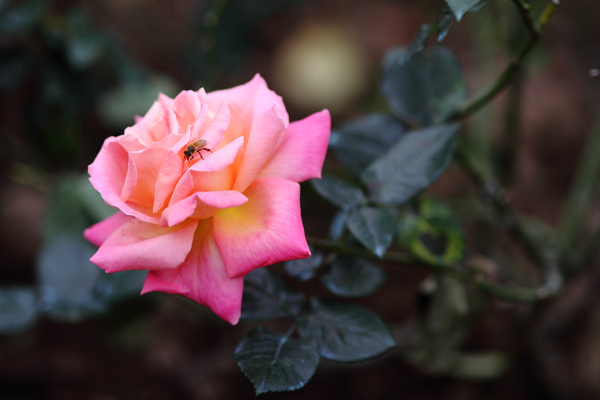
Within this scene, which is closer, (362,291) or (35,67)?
(362,291)

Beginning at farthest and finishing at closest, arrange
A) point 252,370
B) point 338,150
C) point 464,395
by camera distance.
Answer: point 464,395
point 338,150
point 252,370

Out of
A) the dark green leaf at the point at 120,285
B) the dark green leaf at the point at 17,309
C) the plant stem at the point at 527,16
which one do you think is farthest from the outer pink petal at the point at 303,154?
the dark green leaf at the point at 17,309

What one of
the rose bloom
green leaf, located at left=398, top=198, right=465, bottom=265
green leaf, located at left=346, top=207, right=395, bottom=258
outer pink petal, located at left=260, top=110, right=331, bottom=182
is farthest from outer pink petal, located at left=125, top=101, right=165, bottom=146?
green leaf, located at left=398, top=198, right=465, bottom=265

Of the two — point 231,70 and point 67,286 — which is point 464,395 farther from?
point 231,70

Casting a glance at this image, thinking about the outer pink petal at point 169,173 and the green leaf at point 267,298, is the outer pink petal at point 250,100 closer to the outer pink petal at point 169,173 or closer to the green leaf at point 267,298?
the outer pink petal at point 169,173

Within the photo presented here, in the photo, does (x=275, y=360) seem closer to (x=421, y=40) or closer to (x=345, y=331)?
(x=345, y=331)

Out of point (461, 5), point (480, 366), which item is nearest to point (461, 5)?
point (461, 5)

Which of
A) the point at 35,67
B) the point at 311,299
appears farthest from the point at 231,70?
the point at 311,299

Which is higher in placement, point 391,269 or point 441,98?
point 441,98
